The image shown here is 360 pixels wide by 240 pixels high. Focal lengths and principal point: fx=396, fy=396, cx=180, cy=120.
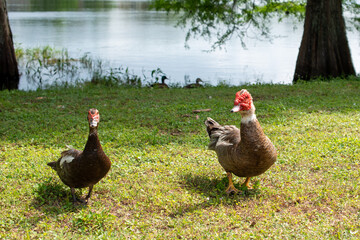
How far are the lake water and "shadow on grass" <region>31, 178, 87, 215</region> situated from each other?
400 inches

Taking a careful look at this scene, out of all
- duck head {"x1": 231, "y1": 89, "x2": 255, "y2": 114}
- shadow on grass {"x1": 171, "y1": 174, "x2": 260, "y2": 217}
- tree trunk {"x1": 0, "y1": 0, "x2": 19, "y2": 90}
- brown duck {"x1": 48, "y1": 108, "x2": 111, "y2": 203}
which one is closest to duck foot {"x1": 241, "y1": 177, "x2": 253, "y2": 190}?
shadow on grass {"x1": 171, "y1": 174, "x2": 260, "y2": 217}

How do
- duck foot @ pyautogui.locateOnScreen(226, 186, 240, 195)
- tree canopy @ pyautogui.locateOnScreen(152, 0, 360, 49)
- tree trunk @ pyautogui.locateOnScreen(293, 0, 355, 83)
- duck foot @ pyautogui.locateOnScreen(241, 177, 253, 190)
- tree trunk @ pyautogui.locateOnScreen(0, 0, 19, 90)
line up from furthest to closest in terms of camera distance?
tree canopy @ pyautogui.locateOnScreen(152, 0, 360, 49) → tree trunk @ pyautogui.locateOnScreen(293, 0, 355, 83) → tree trunk @ pyautogui.locateOnScreen(0, 0, 19, 90) → duck foot @ pyautogui.locateOnScreen(241, 177, 253, 190) → duck foot @ pyautogui.locateOnScreen(226, 186, 240, 195)

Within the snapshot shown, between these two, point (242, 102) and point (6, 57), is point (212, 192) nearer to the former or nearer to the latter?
point (242, 102)

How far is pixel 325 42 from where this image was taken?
13.7 metres

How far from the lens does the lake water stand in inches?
671

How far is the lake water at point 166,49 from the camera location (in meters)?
17.0

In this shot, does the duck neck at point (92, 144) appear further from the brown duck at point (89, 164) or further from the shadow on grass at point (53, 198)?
the shadow on grass at point (53, 198)

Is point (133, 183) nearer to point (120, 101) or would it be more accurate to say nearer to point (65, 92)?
point (120, 101)

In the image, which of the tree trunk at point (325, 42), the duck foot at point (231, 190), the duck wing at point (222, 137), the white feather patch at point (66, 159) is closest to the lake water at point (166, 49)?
the tree trunk at point (325, 42)

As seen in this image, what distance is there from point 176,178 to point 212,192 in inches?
23.1

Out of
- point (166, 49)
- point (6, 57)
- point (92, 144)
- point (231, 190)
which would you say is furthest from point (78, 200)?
point (166, 49)

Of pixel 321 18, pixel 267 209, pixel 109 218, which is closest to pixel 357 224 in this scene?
pixel 267 209

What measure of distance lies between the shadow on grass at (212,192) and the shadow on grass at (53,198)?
1.25m

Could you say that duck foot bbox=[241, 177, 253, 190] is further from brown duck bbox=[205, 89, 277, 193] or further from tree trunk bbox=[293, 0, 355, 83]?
tree trunk bbox=[293, 0, 355, 83]
